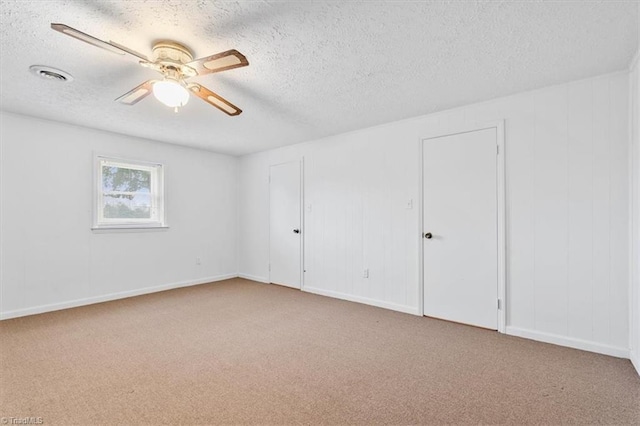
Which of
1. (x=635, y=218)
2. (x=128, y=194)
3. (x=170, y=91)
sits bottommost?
(x=635, y=218)

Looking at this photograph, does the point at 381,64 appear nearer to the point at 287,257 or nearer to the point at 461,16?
the point at 461,16

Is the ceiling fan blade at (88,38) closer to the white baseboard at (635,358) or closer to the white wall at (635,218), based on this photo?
the white wall at (635,218)

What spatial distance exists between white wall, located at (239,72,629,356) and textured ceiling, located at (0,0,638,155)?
251 mm

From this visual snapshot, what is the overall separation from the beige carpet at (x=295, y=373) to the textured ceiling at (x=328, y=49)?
2.30m

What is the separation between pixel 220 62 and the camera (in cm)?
199

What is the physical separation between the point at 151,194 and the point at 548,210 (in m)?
5.11

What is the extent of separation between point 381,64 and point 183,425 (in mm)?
2717

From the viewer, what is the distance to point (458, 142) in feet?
11.1

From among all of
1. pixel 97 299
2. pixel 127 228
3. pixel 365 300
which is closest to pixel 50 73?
pixel 127 228

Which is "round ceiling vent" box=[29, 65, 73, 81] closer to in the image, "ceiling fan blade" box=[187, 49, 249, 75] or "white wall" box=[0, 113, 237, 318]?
"ceiling fan blade" box=[187, 49, 249, 75]

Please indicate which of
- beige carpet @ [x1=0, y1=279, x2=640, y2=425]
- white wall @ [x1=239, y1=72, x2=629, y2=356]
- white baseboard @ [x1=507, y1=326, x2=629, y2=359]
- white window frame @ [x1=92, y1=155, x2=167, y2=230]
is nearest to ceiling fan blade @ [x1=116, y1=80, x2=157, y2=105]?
beige carpet @ [x1=0, y1=279, x2=640, y2=425]

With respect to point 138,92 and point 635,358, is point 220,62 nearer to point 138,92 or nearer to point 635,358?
point 138,92

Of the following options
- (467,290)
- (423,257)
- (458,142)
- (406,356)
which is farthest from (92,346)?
(458,142)

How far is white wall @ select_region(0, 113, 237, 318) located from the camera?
356 cm
